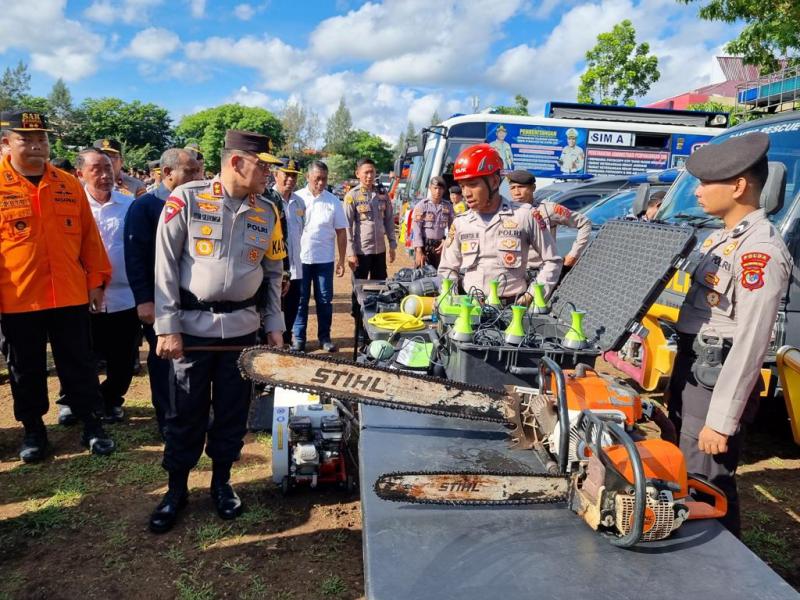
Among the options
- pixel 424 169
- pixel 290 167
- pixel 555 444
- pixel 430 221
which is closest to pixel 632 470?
pixel 555 444

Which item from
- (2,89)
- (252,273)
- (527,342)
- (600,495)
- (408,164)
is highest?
(2,89)

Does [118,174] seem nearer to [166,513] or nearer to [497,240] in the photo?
[166,513]

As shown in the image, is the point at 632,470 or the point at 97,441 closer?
the point at 632,470

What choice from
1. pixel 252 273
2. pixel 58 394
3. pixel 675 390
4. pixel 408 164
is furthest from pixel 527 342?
pixel 408 164

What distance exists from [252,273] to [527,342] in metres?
1.44

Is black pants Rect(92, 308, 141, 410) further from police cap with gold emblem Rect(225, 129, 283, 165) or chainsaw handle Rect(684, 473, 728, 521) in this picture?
chainsaw handle Rect(684, 473, 728, 521)

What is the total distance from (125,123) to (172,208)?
6731 cm

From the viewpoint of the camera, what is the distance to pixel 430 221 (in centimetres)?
783

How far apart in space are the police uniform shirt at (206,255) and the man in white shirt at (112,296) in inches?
75.4

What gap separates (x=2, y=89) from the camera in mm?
63594

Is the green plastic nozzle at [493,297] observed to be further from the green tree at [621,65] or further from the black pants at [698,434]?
the green tree at [621,65]

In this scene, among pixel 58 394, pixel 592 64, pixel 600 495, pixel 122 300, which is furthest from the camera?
pixel 592 64

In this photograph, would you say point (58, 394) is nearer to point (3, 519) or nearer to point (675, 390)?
point (3, 519)

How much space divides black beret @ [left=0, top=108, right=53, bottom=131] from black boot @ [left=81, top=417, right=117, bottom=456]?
6.56 ft
